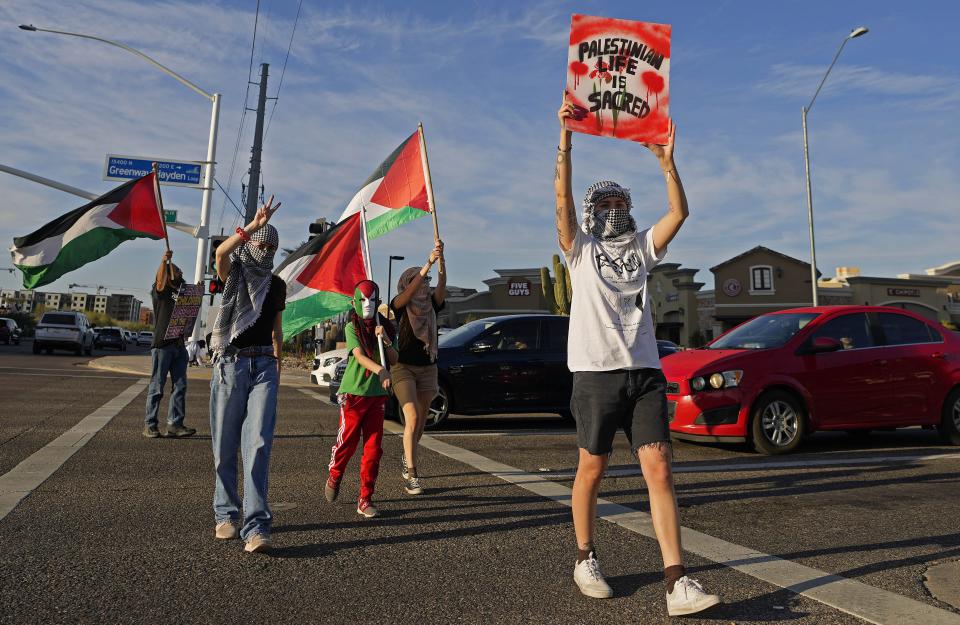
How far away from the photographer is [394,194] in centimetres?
699

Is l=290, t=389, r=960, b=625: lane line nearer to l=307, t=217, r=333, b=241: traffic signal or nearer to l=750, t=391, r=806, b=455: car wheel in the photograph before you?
l=750, t=391, r=806, b=455: car wheel

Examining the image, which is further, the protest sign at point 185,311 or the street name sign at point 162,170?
the street name sign at point 162,170

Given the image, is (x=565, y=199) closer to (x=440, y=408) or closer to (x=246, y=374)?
(x=246, y=374)

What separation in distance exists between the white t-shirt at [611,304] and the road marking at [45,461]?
3.70 meters

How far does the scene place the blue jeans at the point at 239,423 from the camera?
420cm

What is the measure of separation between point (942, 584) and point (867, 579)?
34 cm

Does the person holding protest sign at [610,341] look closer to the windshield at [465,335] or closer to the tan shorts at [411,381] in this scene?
the tan shorts at [411,381]

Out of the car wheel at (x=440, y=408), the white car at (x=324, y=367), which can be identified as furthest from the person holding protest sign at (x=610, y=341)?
the white car at (x=324, y=367)

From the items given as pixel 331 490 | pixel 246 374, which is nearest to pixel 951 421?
pixel 331 490

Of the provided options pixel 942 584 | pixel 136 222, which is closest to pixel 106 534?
pixel 942 584

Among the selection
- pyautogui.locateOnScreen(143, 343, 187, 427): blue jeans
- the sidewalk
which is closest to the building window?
the sidewalk

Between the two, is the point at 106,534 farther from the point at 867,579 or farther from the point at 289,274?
the point at 867,579

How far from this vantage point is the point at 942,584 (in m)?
3.62

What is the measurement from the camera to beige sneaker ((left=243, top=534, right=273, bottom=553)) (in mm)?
3953
